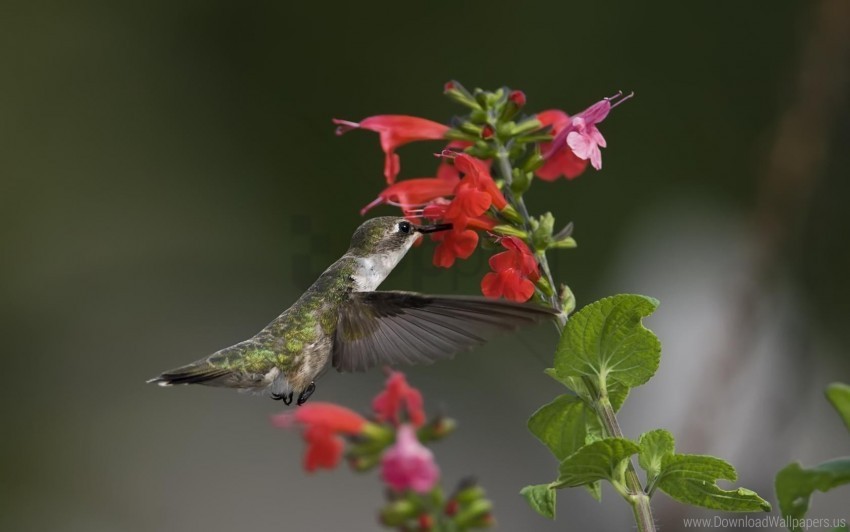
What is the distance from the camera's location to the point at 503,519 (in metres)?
4.17

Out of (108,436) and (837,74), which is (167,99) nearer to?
(108,436)

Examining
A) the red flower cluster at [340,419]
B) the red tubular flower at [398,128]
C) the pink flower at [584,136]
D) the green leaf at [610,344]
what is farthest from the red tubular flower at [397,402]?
the red tubular flower at [398,128]

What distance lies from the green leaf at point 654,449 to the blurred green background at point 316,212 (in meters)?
2.54

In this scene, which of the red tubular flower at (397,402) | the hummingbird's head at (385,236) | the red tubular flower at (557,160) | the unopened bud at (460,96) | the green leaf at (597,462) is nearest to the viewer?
the red tubular flower at (397,402)

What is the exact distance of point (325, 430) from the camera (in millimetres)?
1094

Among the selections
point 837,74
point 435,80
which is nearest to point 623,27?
point 435,80

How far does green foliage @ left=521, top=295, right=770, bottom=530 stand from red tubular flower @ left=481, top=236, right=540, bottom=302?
0.14m

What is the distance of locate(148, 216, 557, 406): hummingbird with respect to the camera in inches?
66.1

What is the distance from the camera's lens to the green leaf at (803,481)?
43.0 inches

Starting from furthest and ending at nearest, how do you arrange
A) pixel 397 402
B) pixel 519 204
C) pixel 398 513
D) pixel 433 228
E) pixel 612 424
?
pixel 433 228 → pixel 519 204 → pixel 612 424 → pixel 397 402 → pixel 398 513

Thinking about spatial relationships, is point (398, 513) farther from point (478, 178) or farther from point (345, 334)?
point (345, 334)

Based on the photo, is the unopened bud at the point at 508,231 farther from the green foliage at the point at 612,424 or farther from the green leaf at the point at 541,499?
the green leaf at the point at 541,499

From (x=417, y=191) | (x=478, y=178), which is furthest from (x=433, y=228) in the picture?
(x=478, y=178)

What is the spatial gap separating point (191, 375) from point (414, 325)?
453 millimetres
